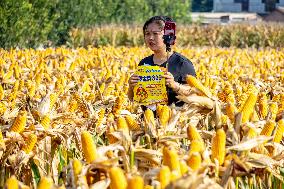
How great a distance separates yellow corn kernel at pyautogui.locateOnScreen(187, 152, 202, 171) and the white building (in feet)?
256

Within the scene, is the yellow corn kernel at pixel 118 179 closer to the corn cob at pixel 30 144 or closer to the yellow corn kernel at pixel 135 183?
the yellow corn kernel at pixel 135 183

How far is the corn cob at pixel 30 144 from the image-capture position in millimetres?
3674

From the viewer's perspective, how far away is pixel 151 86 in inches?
201

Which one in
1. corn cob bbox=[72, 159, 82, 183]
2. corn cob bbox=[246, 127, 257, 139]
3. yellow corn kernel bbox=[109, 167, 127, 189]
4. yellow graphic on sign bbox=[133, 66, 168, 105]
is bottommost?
yellow graphic on sign bbox=[133, 66, 168, 105]

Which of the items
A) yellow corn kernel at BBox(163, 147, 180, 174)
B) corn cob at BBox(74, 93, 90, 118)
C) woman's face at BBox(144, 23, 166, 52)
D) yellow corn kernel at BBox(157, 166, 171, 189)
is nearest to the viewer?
yellow corn kernel at BBox(157, 166, 171, 189)

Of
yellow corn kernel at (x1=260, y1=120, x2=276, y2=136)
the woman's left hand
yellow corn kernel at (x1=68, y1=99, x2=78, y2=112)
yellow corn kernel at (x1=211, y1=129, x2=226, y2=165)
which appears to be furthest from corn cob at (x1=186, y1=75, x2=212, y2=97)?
yellow corn kernel at (x1=68, y1=99, x2=78, y2=112)

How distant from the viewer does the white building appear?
7962cm

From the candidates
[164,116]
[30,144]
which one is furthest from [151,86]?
[30,144]

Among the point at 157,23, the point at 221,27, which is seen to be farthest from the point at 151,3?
the point at 157,23

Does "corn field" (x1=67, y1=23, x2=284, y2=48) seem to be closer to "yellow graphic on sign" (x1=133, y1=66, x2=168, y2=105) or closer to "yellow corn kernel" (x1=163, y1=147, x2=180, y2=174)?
"yellow graphic on sign" (x1=133, y1=66, x2=168, y2=105)

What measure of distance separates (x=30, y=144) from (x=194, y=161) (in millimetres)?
1199

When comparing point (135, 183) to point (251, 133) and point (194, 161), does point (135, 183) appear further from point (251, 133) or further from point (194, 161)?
point (251, 133)

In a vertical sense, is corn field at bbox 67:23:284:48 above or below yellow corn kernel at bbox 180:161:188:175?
below

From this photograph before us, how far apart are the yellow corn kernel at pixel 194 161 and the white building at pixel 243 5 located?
7815 centimetres
